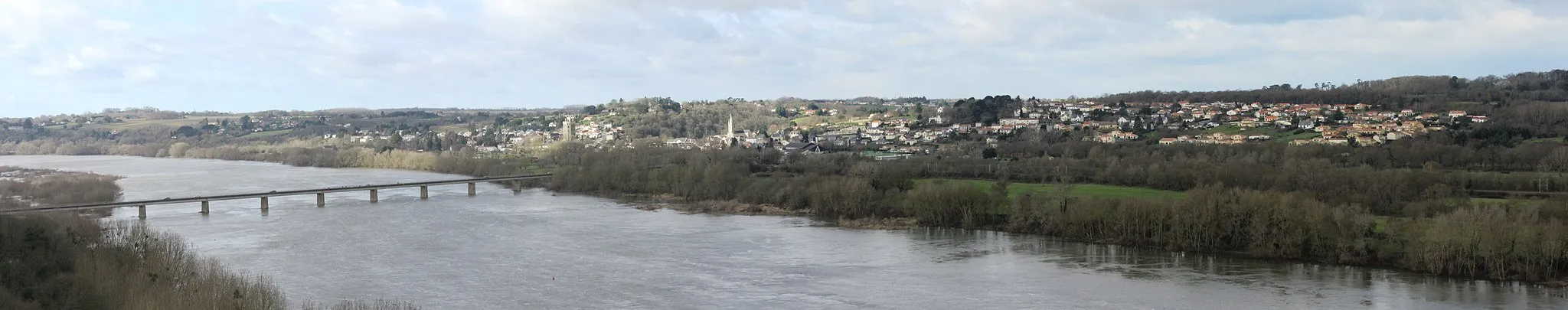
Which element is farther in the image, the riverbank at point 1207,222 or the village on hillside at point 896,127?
the village on hillside at point 896,127

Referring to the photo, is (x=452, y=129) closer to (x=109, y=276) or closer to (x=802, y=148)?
(x=802, y=148)

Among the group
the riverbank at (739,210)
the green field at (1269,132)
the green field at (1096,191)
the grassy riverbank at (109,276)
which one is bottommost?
the riverbank at (739,210)

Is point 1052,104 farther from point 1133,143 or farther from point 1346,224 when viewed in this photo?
point 1346,224

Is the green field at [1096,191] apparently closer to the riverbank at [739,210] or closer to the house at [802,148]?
the riverbank at [739,210]

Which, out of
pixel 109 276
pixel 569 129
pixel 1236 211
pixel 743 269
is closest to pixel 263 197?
pixel 743 269

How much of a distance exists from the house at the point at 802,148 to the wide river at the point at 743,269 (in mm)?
22431

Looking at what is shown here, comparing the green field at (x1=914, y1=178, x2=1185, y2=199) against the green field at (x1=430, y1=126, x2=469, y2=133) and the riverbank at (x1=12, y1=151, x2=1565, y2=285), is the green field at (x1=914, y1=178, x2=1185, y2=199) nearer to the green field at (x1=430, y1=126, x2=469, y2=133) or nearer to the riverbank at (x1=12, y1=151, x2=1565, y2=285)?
the riverbank at (x1=12, y1=151, x2=1565, y2=285)

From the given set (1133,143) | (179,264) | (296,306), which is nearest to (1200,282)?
(296,306)

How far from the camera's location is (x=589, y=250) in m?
26.8

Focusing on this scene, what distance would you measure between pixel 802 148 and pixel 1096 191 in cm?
2895

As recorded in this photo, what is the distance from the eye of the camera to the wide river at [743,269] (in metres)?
19.2

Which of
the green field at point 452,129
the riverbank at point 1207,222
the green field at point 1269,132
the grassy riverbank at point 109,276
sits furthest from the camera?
the green field at point 452,129

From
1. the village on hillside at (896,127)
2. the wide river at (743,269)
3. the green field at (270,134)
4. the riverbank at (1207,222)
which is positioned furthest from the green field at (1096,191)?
the green field at (270,134)

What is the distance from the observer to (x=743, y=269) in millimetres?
23344
